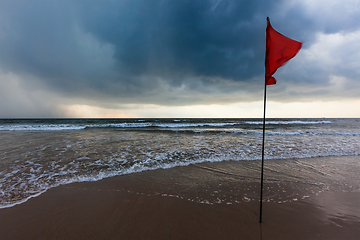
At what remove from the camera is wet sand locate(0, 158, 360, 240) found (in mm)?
2461

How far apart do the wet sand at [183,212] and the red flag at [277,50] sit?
2.82 metres

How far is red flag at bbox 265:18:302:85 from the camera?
2275 mm

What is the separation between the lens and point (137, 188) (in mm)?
3945

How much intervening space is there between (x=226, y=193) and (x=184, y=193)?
1.14 metres

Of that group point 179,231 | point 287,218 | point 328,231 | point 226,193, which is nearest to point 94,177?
point 179,231

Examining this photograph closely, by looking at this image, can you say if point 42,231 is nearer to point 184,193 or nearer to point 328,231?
point 184,193

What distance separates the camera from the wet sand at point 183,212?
96.9 inches

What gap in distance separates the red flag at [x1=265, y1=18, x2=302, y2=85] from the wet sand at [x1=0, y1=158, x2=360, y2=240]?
2.82 meters

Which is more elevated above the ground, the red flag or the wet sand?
the red flag

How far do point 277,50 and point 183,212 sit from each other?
11.8ft

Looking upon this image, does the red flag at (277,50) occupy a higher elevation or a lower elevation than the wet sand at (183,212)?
higher

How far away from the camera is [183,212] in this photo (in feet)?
9.71

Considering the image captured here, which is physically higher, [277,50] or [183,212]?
[277,50]

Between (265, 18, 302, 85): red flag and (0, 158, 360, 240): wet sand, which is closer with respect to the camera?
(265, 18, 302, 85): red flag
